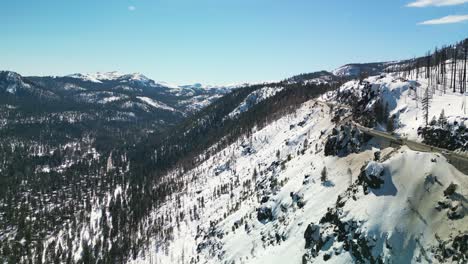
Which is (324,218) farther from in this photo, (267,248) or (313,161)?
(313,161)

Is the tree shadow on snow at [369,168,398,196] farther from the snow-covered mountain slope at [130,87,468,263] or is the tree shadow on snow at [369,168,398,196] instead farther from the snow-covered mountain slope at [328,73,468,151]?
the snow-covered mountain slope at [328,73,468,151]

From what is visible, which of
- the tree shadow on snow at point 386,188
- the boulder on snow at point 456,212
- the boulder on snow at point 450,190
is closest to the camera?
the boulder on snow at point 456,212

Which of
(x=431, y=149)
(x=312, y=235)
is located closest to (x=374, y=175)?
(x=431, y=149)

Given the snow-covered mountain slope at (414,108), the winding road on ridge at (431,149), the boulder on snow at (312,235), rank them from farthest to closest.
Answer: the snow-covered mountain slope at (414,108) → the boulder on snow at (312,235) → the winding road on ridge at (431,149)

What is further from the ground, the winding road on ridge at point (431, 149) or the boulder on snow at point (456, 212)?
the winding road on ridge at point (431, 149)

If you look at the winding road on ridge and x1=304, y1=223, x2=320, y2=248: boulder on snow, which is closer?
the winding road on ridge

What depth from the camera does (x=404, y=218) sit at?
7381 centimetres

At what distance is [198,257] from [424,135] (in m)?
89.6

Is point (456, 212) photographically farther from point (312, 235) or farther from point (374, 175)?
point (312, 235)

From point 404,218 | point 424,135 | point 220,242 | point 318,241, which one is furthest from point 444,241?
point 220,242

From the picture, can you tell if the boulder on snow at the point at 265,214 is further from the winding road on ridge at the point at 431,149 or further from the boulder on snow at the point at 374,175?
the boulder on snow at the point at 374,175

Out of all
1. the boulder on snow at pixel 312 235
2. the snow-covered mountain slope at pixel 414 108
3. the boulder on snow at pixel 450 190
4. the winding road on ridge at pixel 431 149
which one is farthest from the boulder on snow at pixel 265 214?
the boulder on snow at pixel 450 190

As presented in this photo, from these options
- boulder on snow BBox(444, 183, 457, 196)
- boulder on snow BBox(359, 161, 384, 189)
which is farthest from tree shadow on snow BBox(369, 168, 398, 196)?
boulder on snow BBox(444, 183, 457, 196)

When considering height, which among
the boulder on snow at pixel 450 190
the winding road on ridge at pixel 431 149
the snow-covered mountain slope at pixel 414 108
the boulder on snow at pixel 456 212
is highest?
the snow-covered mountain slope at pixel 414 108
